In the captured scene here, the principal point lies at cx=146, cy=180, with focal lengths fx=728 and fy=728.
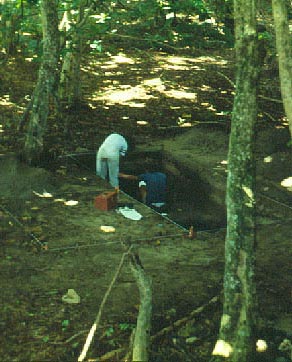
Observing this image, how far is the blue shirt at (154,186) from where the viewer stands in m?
12.7

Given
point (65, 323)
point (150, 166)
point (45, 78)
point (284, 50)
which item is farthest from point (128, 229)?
point (284, 50)

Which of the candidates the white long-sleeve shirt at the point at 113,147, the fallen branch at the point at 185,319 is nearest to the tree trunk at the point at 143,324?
the fallen branch at the point at 185,319

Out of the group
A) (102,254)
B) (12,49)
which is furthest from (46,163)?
(12,49)

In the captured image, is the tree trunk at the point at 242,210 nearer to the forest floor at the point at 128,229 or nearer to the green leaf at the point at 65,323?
the forest floor at the point at 128,229

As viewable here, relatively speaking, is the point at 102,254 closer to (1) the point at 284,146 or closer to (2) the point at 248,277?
(2) the point at 248,277

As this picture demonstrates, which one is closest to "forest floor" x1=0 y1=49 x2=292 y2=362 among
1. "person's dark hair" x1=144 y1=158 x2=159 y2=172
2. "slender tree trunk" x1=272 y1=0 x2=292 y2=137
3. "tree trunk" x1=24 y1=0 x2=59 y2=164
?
"person's dark hair" x1=144 y1=158 x2=159 y2=172

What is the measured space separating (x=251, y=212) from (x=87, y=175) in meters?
6.65

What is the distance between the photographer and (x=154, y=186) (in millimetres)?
12773

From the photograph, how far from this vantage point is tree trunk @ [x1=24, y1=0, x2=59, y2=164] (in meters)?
12.1

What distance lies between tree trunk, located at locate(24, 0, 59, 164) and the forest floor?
1.79 ft

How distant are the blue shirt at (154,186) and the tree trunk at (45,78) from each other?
1.95 m

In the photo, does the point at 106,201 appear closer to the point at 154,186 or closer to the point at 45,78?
the point at 154,186

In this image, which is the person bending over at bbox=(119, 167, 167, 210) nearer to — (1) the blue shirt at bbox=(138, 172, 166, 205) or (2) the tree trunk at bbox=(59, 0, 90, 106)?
(1) the blue shirt at bbox=(138, 172, 166, 205)

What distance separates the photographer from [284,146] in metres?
14.9
